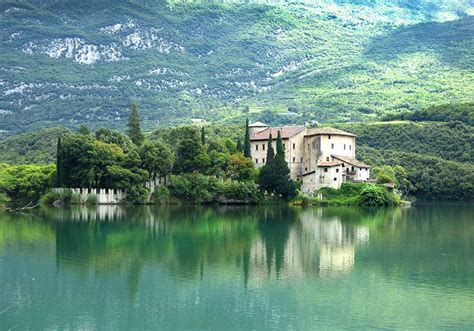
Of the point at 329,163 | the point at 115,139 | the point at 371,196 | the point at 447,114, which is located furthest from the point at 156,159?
the point at 447,114

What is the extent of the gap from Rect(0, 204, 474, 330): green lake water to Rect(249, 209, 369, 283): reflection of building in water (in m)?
0.07

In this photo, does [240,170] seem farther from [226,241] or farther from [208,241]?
[208,241]

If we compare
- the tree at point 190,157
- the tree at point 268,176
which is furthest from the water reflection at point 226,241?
the tree at point 190,157

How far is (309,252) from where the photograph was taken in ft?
144

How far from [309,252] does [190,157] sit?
144 ft

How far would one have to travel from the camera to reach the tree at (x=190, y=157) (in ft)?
281

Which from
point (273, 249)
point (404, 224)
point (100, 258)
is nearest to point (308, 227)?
point (404, 224)

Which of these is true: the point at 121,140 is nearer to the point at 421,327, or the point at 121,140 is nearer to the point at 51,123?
the point at 421,327

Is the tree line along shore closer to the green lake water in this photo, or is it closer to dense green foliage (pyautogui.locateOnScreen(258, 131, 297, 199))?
dense green foliage (pyautogui.locateOnScreen(258, 131, 297, 199))

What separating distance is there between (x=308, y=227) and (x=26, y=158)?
6998 centimetres

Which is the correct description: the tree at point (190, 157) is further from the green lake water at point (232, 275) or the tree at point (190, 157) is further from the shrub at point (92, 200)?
the green lake water at point (232, 275)

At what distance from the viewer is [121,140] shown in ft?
286

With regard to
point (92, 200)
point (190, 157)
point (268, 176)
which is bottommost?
point (92, 200)

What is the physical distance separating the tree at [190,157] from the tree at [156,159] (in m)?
1.92
